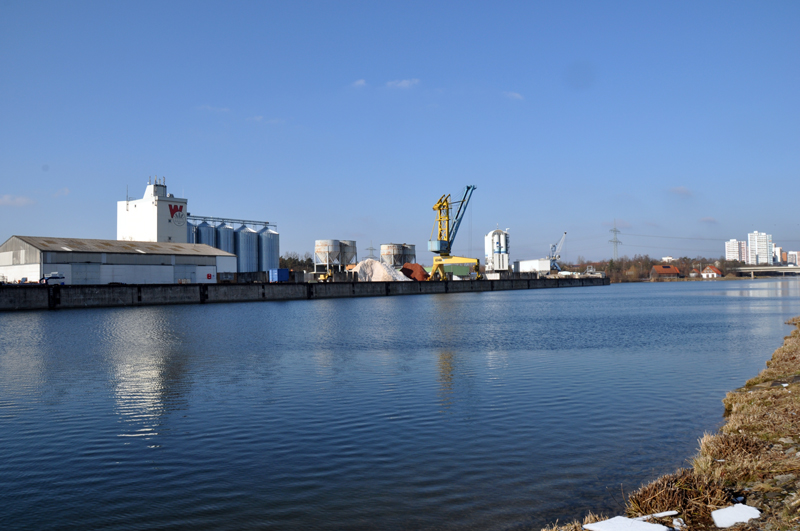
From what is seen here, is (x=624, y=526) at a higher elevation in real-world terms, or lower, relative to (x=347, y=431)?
higher

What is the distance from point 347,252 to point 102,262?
5363cm

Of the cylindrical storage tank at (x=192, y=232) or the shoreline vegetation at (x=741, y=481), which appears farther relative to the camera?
the cylindrical storage tank at (x=192, y=232)

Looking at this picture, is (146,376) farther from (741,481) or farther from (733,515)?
(733,515)

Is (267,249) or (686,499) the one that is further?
(267,249)

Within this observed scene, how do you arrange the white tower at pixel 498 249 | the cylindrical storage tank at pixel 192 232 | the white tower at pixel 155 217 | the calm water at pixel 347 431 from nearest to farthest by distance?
the calm water at pixel 347 431 < the white tower at pixel 155 217 < the cylindrical storage tank at pixel 192 232 < the white tower at pixel 498 249

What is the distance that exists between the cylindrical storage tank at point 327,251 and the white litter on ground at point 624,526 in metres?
101

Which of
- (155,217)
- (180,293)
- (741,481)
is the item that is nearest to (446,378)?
(741,481)

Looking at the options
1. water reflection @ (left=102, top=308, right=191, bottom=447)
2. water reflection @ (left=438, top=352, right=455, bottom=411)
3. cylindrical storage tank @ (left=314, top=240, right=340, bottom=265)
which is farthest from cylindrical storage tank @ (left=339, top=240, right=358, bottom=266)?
water reflection @ (left=438, top=352, right=455, bottom=411)

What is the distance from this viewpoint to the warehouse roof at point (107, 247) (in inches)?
2255

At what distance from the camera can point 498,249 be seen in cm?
16175

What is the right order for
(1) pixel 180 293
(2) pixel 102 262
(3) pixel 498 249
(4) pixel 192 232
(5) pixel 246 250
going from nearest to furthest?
1. (2) pixel 102 262
2. (1) pixel 180 293
3. (4) pixel 192 232
4. (5) pixel 246 250
5. (3) pixel 498 249

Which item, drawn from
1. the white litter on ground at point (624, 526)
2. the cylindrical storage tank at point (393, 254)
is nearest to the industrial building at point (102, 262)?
the cylindrical storage tank at point (393, 254)

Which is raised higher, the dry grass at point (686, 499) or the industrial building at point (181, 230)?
the industrial building at point (181, 230)

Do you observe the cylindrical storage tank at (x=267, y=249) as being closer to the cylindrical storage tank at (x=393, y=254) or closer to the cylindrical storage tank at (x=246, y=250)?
the cylindrical storage tank at (x=246, y=250)
